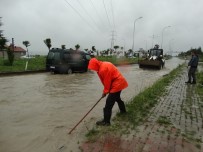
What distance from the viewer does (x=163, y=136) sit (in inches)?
208

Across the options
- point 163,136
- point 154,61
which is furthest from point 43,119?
point 154,61

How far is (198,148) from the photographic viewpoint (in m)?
4.86

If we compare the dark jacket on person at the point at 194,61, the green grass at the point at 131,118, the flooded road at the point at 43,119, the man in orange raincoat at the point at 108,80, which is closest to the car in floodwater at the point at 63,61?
the flooded road at the point at 43,119

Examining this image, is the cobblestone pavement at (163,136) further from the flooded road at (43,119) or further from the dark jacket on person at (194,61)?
the dark jacket on person at (194,61)

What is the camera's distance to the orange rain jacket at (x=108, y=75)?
5.68 m

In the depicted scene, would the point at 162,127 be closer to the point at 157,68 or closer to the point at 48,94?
the point at 48,94

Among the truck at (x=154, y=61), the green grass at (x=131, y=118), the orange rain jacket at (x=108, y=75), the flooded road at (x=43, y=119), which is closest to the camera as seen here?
the flooded road at (x=43, y=119)

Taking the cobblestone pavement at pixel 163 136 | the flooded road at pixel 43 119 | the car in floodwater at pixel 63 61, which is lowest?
the flooded road at pixel 43 119

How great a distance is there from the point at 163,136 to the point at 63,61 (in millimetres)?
16024

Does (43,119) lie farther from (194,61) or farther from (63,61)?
(63,61)

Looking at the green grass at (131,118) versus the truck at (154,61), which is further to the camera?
the truck at (154,61)

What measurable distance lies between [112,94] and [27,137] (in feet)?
6.67

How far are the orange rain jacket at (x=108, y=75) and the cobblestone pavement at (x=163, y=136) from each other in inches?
40.1

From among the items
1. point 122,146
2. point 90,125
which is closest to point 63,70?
point 90,125
